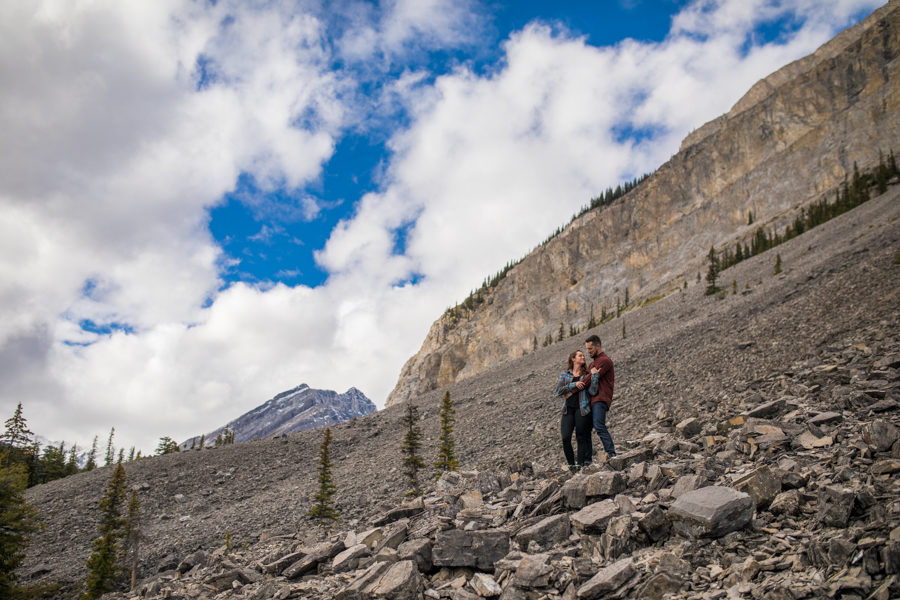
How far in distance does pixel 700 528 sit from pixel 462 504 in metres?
5.68

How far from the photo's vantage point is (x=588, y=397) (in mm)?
10797

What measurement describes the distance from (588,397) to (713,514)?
16.4 feet

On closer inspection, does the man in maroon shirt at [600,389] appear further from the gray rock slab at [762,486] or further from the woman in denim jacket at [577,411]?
the gray rock slab at [762,486]

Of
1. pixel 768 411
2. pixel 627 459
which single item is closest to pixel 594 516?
pixel 627 459

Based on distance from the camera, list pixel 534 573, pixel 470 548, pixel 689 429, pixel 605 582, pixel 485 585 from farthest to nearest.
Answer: pixel 689 429, pixel 470 548, pixel 485 585, pixel 534 573, pixel 605 582

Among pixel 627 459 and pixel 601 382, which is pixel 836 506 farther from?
pixel 601 382

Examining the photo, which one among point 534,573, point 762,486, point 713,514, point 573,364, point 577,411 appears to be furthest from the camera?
point 573,364

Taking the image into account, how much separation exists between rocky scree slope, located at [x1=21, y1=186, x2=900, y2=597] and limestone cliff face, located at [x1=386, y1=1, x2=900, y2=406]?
42593 mm

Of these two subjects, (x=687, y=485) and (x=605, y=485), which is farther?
(x=605, y=485)

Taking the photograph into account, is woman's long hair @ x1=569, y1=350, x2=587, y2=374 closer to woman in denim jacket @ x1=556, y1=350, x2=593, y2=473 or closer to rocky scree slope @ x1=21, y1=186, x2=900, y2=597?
woman in denim jacket @ x1=556, y1=350, x2=593, y2=473

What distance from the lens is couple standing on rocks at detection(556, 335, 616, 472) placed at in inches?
416

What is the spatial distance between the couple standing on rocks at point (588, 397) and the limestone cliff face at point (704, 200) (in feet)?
362

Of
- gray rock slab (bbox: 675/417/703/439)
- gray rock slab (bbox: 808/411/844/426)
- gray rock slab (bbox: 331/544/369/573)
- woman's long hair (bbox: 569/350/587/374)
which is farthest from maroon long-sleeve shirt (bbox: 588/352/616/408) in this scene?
gray rock slab (bbox: 331/544/369/573)

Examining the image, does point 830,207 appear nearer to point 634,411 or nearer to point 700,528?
point 634,411
